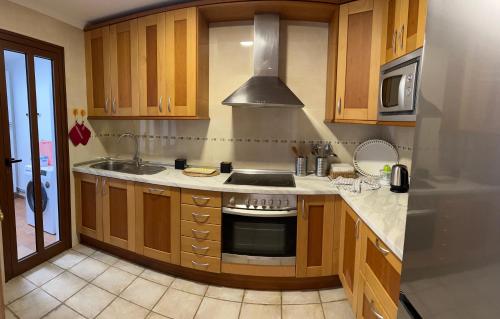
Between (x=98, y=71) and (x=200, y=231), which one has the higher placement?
(x=98, y=71)

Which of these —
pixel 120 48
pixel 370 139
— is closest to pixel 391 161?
pixel 370 139

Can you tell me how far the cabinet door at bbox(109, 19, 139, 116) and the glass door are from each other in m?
0.47

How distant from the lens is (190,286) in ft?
6.53

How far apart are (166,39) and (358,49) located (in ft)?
5.12

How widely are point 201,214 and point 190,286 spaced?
0.60 m

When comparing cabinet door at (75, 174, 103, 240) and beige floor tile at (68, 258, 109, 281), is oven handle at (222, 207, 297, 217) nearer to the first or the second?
beige floor tile at (68, 258, 109, 281)

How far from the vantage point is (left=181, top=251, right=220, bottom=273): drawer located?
194 cm

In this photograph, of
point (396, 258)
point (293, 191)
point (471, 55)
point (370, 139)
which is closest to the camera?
point (471, 55)

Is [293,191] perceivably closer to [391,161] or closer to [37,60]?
[391,161]

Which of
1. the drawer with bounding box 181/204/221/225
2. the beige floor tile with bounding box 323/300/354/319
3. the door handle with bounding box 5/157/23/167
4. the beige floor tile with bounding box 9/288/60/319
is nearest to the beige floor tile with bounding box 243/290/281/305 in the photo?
the beige floor tile with bounding box 323/300/354/319

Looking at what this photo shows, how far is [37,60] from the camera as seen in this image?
2176mm

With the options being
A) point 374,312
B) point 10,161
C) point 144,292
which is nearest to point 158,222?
point 144,292

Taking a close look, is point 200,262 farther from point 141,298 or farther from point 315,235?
point 315,235

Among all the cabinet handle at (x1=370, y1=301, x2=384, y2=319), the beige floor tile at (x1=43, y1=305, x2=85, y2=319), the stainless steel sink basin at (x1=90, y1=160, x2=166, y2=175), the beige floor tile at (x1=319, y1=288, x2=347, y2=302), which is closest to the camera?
the cabinet handle at (x1=370, y1=301, x2=384, y2=319)
